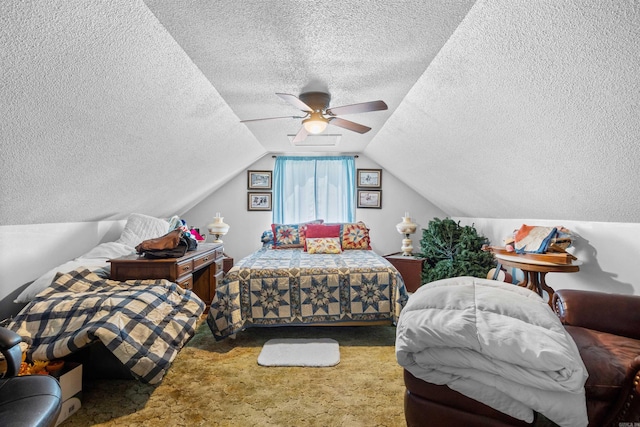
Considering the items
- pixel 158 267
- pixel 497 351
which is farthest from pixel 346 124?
pixel 497 351

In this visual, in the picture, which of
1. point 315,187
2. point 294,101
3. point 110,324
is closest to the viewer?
point 110,324

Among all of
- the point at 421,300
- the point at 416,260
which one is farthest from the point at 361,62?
the point at 416,260

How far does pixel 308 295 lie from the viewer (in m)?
2.86

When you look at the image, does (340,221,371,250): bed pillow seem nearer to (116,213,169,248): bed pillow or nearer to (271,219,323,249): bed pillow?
(271,219,323,249): bed pillow

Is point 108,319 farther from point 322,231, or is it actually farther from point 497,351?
point 322,231

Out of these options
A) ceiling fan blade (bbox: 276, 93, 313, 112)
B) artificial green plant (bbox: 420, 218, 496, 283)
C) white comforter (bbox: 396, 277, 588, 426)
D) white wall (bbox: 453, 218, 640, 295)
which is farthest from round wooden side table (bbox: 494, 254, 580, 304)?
ceiling fan blade (bbox: 276, 93, 313, 112)

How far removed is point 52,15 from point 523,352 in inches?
82.9

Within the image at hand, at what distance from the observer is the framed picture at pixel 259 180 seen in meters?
5.14

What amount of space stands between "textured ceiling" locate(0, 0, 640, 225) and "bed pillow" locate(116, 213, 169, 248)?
1.07ft

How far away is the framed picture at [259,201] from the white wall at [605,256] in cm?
371

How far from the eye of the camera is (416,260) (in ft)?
14.2

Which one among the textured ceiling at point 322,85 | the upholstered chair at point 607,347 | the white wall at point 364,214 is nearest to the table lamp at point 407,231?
the white wall at point 364,214

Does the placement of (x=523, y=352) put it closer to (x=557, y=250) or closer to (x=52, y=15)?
(x=557, y=250)

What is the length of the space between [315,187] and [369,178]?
89 centimetres
